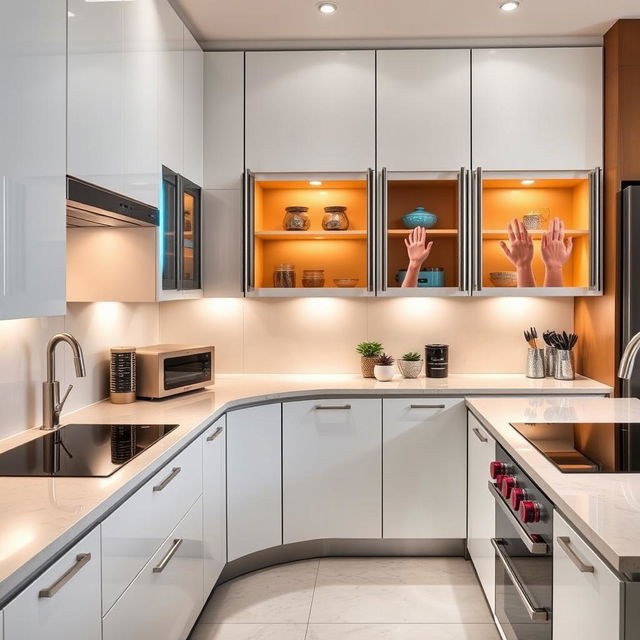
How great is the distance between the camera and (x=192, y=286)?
336 cm

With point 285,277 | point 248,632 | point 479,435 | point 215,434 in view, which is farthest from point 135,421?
point 479,435

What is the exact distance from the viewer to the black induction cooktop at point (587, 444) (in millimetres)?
1769

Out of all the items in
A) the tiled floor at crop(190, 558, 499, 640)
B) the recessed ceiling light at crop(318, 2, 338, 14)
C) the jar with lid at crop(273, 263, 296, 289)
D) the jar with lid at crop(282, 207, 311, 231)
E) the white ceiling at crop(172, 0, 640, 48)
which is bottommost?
the tiled floor at crop(190, 558, 499, 640)

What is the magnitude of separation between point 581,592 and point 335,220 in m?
2.46

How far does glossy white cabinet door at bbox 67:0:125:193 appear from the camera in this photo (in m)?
1.93

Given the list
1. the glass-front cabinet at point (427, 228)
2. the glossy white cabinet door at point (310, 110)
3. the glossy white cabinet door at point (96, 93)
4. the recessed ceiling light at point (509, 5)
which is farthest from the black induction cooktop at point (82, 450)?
the recessed ceiling light at point (509, 5)

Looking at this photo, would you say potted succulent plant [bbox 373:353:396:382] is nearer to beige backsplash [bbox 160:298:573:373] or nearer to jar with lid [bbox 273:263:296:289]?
beige backsplash [bbox 160:298:573:373]

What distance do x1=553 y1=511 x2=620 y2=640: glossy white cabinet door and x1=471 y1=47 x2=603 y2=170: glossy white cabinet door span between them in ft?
7.66

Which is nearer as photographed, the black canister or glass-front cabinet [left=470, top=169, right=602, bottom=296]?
glass-front cabinet [left=470, top=169, right=602, bottom=296]

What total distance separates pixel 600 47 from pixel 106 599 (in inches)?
137

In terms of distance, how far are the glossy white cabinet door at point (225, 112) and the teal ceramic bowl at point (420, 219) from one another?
3.12ft

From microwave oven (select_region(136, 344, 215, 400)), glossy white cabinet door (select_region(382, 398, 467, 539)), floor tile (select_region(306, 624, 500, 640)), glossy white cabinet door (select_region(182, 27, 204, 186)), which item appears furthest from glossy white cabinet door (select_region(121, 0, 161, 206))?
floor tile (select_region(306, 624, 500, 640))

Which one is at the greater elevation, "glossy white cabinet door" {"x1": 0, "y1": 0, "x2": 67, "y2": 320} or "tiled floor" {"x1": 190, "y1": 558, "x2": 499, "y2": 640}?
"glossy white cabinet door" {"x1": 0, "y1": 0, "x2": 67, "y2": 320}

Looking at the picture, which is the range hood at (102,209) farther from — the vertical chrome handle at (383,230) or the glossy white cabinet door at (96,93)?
the vertical chrome handle at (383,230)
